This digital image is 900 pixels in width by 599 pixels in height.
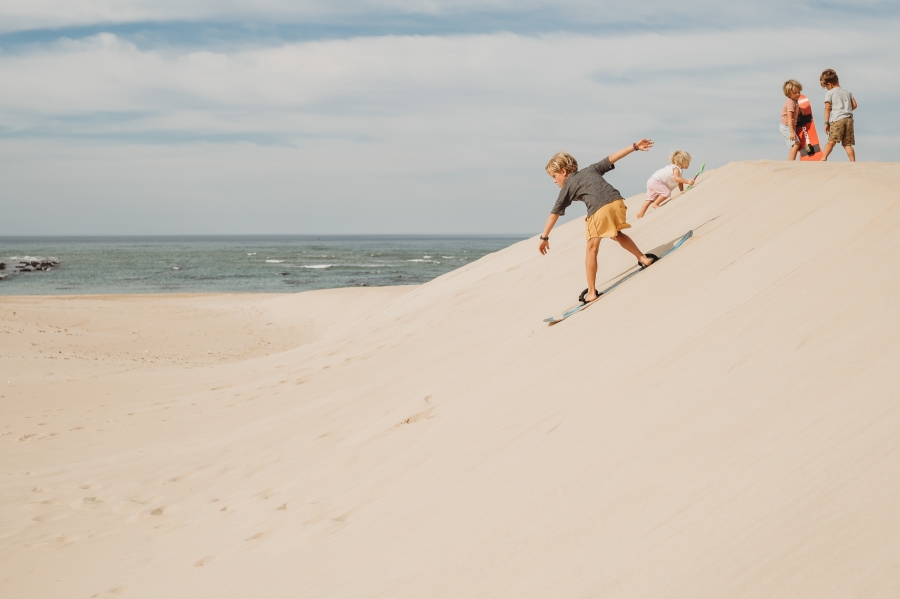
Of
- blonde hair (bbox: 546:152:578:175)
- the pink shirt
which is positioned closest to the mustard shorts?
blonde hair (bbox: 546:152:578:175)

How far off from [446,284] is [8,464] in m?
7.30

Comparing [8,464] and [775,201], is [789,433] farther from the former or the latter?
[8,464]

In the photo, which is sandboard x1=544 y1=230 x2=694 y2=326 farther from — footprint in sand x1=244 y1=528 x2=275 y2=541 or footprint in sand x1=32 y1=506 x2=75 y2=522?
footprint in sand x1=32 y1=506 x2=75 y2=522

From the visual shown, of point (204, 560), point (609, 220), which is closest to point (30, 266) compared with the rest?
point (609, 220)

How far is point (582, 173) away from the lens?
18.3 ft

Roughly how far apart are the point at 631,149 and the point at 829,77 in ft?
14.9

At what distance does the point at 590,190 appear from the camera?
5.54 metres

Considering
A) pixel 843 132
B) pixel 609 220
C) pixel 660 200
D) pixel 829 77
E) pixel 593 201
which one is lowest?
pixel 609 220

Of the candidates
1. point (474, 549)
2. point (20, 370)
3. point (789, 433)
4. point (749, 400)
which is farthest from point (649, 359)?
point (20, 370)

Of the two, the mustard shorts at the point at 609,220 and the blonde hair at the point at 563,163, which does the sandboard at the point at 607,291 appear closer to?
the mustard shorts at the point at 609,220

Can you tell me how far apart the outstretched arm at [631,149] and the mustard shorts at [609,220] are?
0.33 m

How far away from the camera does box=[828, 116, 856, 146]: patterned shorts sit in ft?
26.9

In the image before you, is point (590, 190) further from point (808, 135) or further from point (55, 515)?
point (808, 135)

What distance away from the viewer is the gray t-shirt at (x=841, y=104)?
26.9ft
